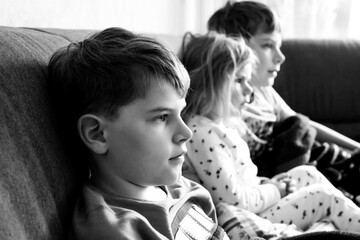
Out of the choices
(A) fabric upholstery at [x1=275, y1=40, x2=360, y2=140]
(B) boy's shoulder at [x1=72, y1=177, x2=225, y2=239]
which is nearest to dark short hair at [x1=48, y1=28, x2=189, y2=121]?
(B) boy's shoulder at [x1=72, y1=177, x2=225, y2=239]

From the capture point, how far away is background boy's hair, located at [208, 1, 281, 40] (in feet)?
5.79

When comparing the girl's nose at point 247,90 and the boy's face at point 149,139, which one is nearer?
the boy's face at point 149,139

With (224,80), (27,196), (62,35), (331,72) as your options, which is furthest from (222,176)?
(331,72)

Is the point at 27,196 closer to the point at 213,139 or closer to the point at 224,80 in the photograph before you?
the point at 213,139

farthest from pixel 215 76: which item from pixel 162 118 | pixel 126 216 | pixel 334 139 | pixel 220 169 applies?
pixel 334 139

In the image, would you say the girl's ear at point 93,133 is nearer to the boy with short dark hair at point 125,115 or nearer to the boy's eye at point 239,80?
the boy with short dark hair at point 125,115

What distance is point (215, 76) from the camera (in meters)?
1.40

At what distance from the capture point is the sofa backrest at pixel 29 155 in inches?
24.3

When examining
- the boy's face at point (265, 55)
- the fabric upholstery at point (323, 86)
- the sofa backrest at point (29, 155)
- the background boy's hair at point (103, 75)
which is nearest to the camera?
the sofa backrest at point (29, 155)

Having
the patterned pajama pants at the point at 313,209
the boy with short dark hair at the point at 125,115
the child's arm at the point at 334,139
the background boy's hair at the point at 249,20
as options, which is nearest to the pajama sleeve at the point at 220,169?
the patterned pajama pants at the point at 313,209

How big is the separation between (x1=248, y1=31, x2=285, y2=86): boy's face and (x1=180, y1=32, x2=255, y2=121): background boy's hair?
1.05ft

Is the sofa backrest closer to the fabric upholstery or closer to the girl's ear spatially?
the girl's ear

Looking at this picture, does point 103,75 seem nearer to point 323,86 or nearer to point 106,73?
point 106,73

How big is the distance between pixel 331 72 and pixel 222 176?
1199mm
